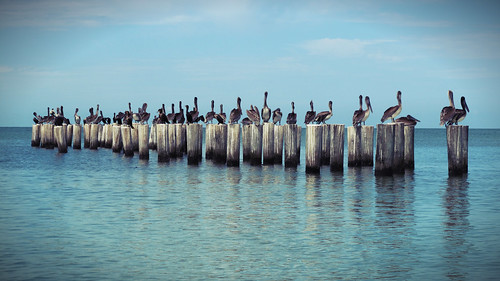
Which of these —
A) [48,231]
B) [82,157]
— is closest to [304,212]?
[48,231]

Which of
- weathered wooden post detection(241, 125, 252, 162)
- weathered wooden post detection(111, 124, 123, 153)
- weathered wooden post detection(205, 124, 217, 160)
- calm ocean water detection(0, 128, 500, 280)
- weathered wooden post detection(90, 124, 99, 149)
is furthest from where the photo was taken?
weathered wooden post detection(90, 124, 99, 149)

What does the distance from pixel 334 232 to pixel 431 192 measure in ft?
27.8

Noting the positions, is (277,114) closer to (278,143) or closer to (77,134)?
(278,143)

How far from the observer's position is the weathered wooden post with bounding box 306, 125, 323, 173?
22000mm

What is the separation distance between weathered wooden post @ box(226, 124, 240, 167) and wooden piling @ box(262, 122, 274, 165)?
0.98m

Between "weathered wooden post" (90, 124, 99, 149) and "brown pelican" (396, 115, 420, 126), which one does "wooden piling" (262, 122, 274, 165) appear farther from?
"weathered wooden post" (90, 124, 99, 149)

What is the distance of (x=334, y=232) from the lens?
13.7 m

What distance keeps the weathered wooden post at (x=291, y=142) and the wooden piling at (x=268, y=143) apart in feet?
2.07

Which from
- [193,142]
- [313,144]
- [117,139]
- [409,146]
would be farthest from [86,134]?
[409,146]

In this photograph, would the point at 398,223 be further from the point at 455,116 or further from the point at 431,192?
the point at 455,116

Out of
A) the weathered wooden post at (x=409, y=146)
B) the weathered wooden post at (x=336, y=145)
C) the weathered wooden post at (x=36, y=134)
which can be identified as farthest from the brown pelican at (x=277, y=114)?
the weathered wooden post at (x=36, y=134)

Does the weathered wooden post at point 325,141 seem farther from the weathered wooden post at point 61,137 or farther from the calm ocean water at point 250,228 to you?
the weathered wooden post at point 61,137

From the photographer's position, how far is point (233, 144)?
2591 cm

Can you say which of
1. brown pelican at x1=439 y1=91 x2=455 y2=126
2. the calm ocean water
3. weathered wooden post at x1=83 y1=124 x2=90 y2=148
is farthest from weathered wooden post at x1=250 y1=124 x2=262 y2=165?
weathered wooden post at x1=83 y1=124 x2=90 y2=148
